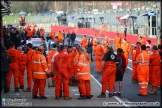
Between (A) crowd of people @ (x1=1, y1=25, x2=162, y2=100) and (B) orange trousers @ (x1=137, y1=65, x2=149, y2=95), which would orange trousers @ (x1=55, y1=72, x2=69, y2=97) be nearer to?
(A) crowd of people @ (x1=1, y1=25, x2=162, y2=100)

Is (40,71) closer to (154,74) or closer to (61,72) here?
(61,72)

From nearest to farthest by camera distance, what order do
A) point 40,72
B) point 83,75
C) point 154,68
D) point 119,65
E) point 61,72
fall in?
point 40,72, point 61,72, point 83,75, point 119,65, point 154,68

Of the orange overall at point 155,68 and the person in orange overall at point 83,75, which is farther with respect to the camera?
the orange overall at point 155,68

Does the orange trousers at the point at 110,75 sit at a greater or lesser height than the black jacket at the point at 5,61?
lesser

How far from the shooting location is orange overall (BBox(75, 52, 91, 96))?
15.1 meters

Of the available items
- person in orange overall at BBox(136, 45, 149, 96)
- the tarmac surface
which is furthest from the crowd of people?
the tarmac surface

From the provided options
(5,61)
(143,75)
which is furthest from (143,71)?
(5,61)

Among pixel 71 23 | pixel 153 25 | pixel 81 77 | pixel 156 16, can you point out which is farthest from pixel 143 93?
pixel 71 23

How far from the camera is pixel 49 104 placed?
14.0 meters

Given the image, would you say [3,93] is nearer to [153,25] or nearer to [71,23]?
[153,25]

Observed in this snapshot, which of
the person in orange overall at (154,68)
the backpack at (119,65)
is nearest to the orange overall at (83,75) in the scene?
the backpack at (119,65)

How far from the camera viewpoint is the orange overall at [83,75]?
1510 cm

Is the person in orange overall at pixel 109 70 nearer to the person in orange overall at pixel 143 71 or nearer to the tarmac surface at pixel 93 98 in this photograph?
the tarmac surface at pixel 93 98

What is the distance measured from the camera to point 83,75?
15094mm
